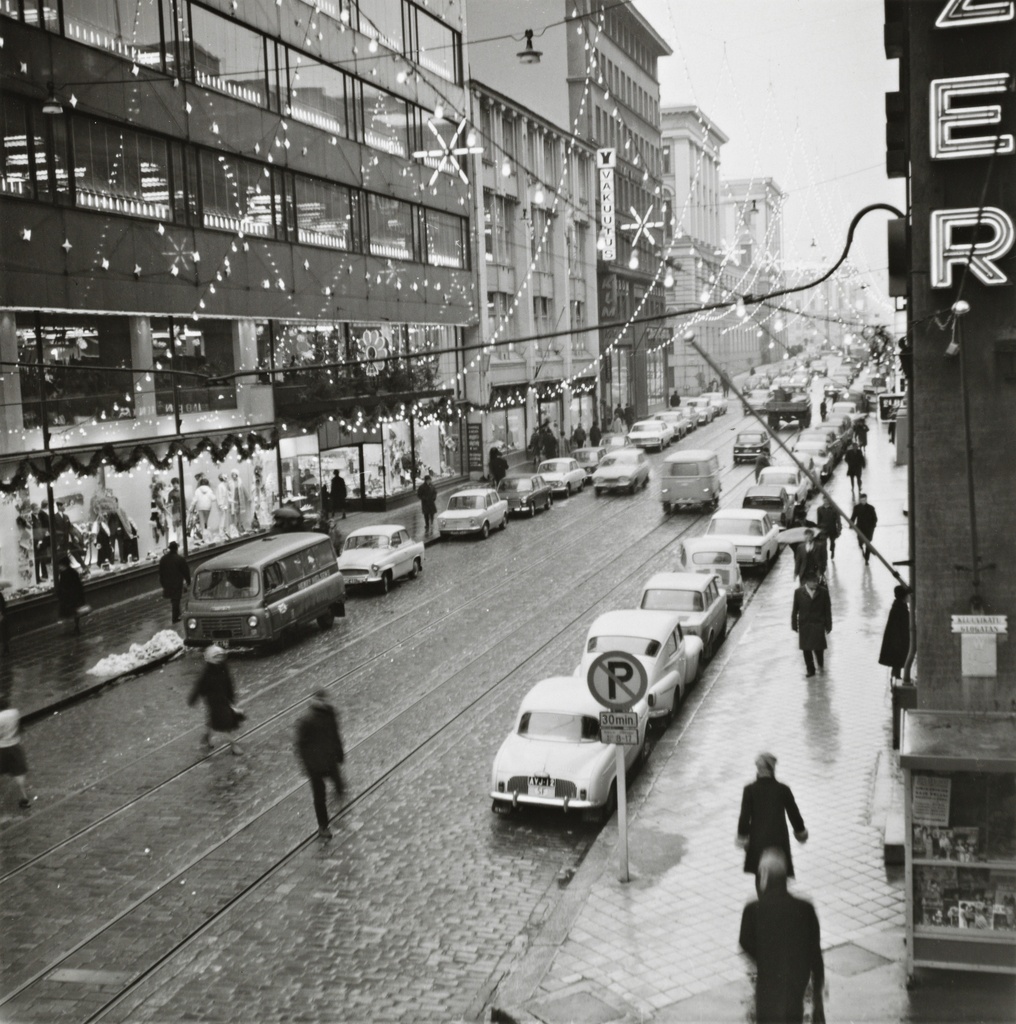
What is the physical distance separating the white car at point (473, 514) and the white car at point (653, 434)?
73.9 ft

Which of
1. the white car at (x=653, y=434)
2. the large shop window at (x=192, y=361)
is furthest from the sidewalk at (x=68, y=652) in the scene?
the white car at (x=653, y=434)

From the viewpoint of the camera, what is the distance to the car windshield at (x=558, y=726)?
44.1ft

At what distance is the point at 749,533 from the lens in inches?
1101

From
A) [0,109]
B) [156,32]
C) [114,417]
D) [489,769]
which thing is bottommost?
[489,769]

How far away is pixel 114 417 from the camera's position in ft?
88.7

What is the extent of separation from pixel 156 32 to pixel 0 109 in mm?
6438

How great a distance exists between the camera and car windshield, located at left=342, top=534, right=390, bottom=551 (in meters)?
28.2

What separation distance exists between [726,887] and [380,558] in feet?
57.2

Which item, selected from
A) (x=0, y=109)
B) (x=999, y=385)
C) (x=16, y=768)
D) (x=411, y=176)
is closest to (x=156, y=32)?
(x=0, y=109)

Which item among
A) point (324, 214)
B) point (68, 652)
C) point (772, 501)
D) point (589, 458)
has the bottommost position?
point (68, 652)

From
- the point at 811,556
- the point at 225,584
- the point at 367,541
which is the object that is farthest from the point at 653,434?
the point at 225,584

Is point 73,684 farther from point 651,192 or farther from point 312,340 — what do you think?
point 651,192

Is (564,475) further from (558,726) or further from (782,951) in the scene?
(782,951)

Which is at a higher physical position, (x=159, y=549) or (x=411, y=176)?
(x=411, y=176)
